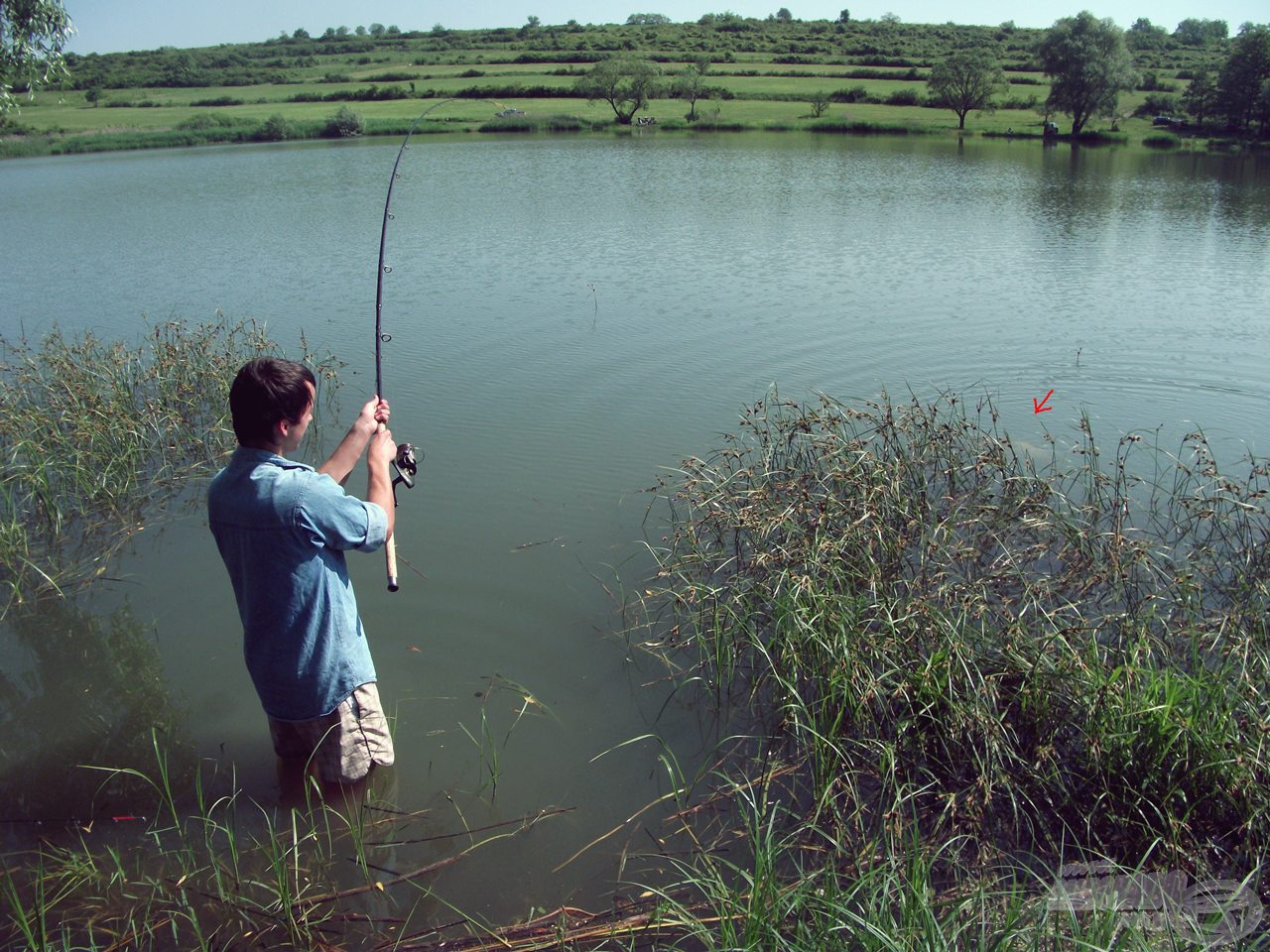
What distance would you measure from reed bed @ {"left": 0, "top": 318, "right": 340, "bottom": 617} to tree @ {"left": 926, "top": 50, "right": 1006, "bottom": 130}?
4883cm

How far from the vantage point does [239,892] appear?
3037 mm

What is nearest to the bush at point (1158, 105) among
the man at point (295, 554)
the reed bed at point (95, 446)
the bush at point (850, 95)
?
the bush at point (850, 95)

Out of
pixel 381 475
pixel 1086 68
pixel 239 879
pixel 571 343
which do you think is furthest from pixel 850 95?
pixel 239 879

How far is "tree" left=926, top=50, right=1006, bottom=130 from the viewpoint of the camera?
1917 inches

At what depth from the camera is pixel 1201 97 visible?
4409 cm

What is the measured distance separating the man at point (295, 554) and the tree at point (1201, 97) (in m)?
52.6

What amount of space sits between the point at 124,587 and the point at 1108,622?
5.23m

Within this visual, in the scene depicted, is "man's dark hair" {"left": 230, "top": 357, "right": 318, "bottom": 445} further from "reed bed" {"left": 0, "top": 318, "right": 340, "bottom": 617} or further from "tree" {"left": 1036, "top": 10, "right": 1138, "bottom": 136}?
"tree" {"left": 1036, "top": 10, "right": 1138, "bottom": 136}

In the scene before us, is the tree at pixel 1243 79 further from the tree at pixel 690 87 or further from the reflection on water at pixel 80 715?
the reflection on water at pixel 80 715

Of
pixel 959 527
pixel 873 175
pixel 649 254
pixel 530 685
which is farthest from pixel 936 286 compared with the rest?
pixel 873 175

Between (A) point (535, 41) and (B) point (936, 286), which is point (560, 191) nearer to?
(B) point (936, 286)

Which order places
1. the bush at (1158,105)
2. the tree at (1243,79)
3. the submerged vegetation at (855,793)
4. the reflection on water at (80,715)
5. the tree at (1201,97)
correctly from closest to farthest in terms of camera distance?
the submerged vegetation at (855,793) → the reflection on water at (80,715) → the tree at (1243,79) → the tree at (1201,97) → the bush at (1158,105)

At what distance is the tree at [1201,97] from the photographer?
43.5m

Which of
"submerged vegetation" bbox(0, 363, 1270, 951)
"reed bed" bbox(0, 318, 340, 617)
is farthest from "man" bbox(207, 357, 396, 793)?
"reed bed" bbox(0, 318, 340, 617)
